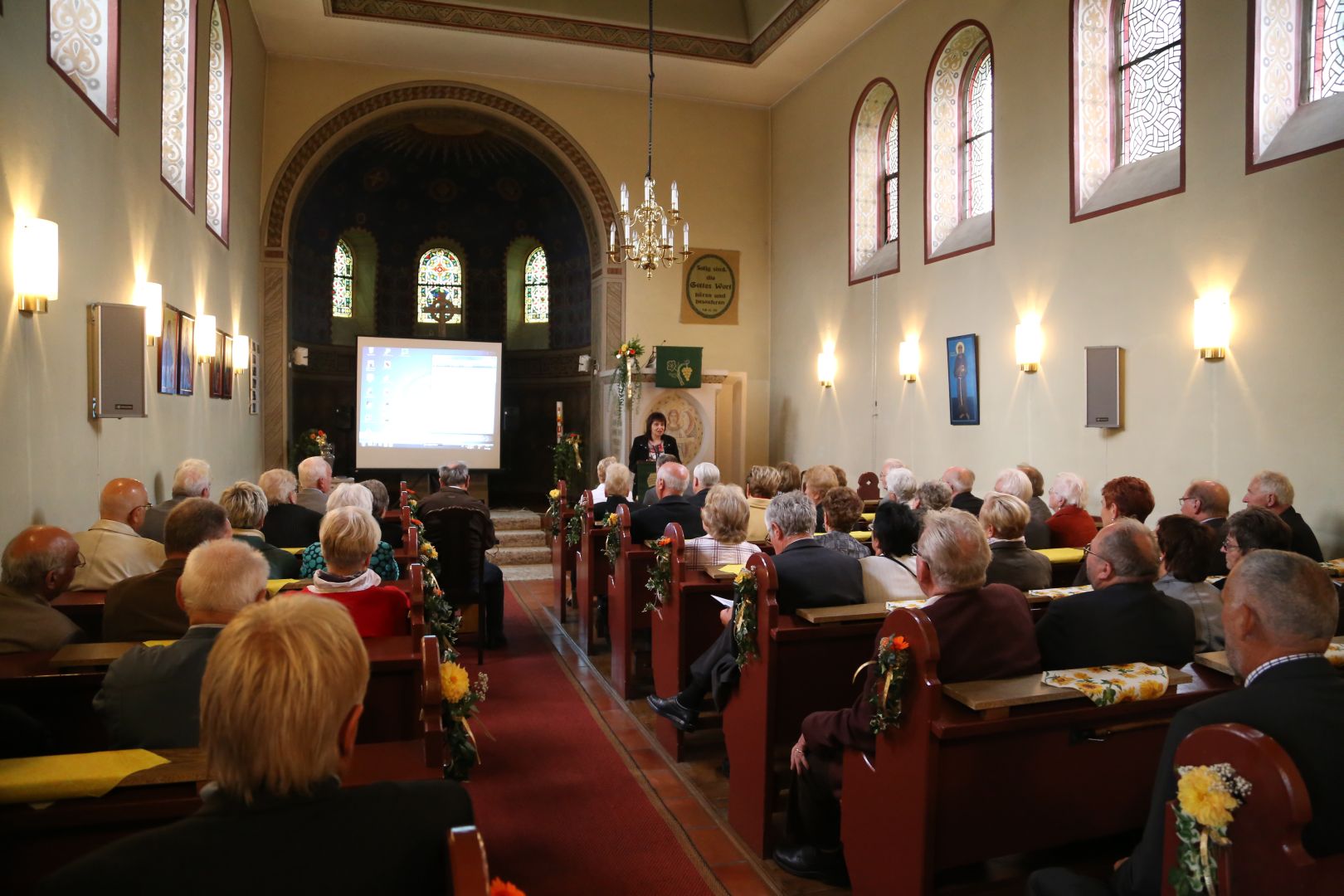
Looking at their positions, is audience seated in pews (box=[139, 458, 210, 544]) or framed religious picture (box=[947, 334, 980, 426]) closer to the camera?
audience seated in pews (box=[139, 458, 210, 544])

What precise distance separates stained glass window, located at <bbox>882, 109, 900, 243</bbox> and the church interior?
0.17 feet

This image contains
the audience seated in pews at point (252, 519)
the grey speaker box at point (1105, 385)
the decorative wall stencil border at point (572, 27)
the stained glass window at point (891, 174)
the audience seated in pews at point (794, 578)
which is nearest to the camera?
the audience seated in pews at point (794, 578)

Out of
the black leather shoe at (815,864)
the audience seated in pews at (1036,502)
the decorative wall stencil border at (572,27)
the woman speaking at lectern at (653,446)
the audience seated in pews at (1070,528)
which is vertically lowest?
the black leather shoe at (815,864)

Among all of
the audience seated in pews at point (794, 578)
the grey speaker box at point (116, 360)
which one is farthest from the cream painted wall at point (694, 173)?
the audience seated in pews at point (794, 578)

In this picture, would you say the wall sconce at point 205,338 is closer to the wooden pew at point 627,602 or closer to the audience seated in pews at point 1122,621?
the wooden pew at point 627,602

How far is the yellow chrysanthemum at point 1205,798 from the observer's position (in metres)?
1.47

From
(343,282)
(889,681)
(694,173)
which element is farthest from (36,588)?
(343,282)

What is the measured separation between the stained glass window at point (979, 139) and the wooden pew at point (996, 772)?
6636mm

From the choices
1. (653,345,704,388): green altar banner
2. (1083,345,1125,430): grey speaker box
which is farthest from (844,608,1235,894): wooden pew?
(653,345,704,388): green altar banner

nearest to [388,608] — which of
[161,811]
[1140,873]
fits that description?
[161,811]

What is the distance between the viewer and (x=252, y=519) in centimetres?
414

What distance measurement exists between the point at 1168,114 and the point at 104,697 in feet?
23.7

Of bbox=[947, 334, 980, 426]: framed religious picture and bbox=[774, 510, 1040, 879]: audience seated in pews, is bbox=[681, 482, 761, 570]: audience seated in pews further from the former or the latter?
bbox=[947, 334, 980, 426]: framed religious picture

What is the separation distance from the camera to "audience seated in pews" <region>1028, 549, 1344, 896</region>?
5.16 ft
